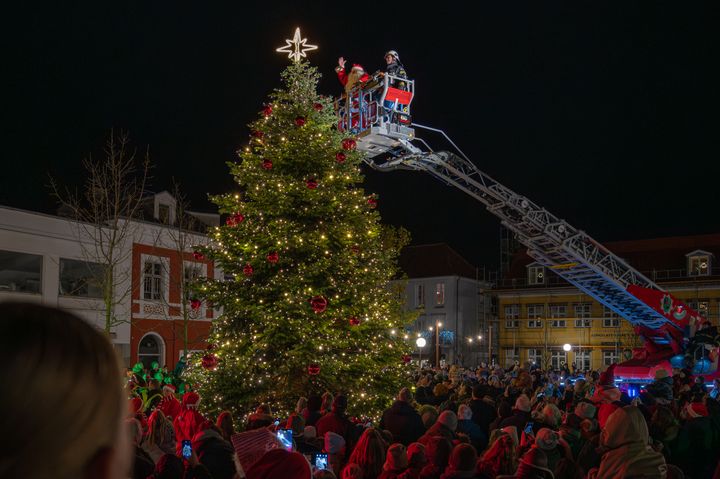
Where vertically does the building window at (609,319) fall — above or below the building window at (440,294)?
below

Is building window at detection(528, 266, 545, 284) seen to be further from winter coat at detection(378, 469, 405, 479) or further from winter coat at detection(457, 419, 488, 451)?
winter coat at detection(378, 469, 405, 479)

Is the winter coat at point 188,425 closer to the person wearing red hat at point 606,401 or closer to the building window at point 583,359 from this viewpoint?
the person wearing red hat at point 606,401

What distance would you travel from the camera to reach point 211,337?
1519 centimetres

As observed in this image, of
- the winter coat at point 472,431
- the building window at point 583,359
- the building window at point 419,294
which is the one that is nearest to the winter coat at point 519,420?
the winter coat at point 472,431

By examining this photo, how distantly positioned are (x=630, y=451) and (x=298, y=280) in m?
9.24

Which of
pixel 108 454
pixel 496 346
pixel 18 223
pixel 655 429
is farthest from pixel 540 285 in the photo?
→ pixel 108 454

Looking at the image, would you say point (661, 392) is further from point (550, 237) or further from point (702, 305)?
point (702, 305)

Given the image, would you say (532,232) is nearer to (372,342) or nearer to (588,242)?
(588,242)

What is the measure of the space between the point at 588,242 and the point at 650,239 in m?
37.0

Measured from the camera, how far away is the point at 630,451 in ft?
18.7

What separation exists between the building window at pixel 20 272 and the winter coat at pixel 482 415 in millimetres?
20802

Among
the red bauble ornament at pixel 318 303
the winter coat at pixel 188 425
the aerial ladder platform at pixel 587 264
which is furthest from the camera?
the aerial ladder platform at pixel 587 264


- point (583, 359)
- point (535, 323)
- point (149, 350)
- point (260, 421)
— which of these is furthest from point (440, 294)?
point (260, 421)

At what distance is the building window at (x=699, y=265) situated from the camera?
5344cm
